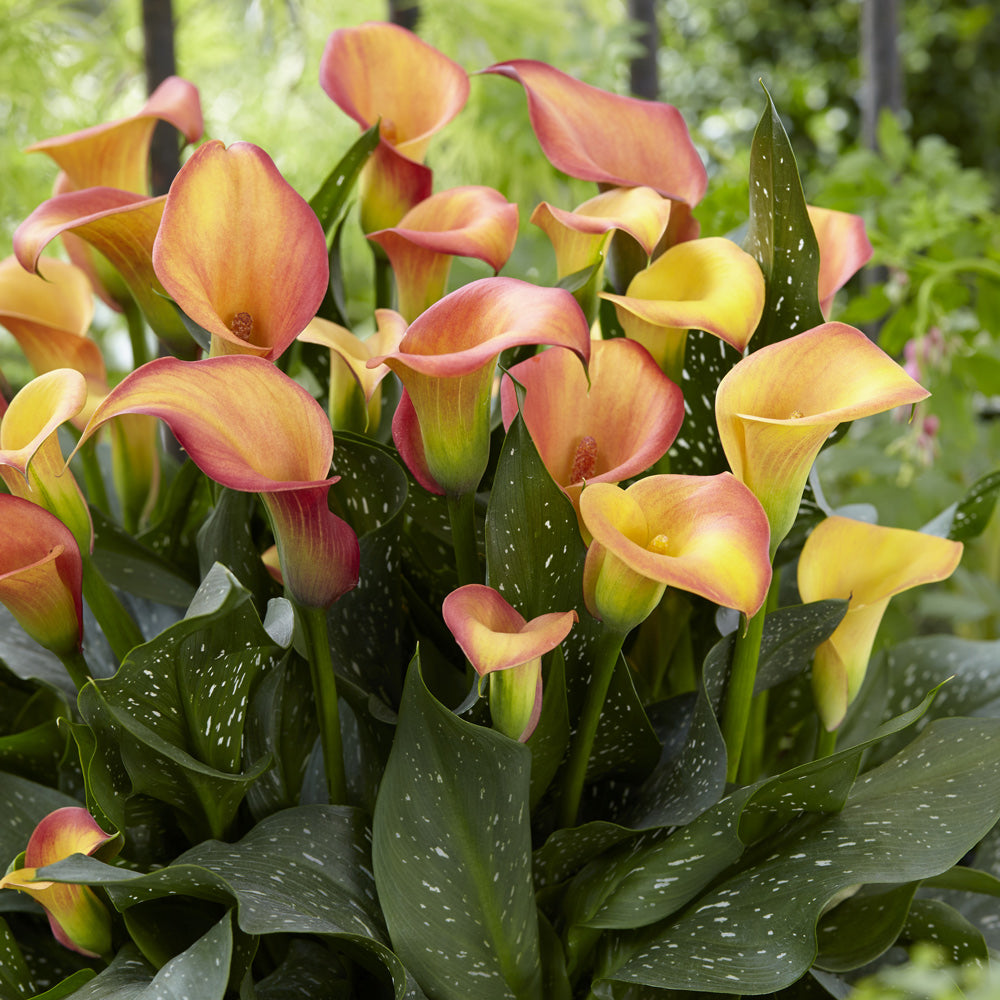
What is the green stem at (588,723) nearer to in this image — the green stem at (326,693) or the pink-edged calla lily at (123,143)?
the green stem at (326,693)

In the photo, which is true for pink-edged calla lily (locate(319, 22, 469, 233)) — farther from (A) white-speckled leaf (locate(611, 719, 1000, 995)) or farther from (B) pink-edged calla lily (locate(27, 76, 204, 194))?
(A) white-speckled leaf (locate(611, 719, 1000, 995))

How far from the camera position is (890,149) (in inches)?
29.6

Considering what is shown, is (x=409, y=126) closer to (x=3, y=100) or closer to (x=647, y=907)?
(x=647, y=907)

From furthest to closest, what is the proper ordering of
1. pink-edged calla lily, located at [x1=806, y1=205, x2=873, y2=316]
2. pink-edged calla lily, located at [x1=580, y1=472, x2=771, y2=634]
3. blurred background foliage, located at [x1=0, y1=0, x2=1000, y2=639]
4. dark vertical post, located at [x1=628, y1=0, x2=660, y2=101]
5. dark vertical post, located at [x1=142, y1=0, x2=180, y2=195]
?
dark vertical post, located at [x1=628, y1=0, x2=660, y2=101] < dark vertical post, located at [x1=142, y1=0, x2=180, y2=195] < blurred background foliage, located at [x1=0, y1=0, x2=1000, y2=639] < pink-edged calla lily, located at [x1=806, y1=205, x2=873, y2=316] < pink-edged calla lily, located at [x1=580, y1=472, x2=771, y2=634]

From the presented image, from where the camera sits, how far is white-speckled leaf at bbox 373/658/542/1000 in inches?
9.3

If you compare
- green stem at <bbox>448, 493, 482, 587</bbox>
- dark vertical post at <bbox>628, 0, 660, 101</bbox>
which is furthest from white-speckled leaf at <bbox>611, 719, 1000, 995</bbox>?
dark vertical post at <bbox>628, 0, 660, 101</bbox>

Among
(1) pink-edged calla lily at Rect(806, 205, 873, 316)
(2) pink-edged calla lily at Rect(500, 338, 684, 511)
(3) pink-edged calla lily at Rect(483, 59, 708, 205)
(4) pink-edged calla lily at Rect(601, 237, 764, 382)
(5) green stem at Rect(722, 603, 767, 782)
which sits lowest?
(5) green stem at Rect(722, 603, 767, 782)

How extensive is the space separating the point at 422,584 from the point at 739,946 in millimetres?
143

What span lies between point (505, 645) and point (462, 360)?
0.06 metres

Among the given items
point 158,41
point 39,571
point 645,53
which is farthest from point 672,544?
point 645,53

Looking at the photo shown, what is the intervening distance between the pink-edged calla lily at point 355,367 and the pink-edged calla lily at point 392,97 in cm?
6

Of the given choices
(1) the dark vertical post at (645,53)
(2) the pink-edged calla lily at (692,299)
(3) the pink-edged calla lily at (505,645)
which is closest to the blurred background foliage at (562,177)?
(1) the dark vertical post at (645,53)

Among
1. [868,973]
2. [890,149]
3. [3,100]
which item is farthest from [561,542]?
[3,100]

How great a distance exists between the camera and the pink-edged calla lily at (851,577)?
29 cm
